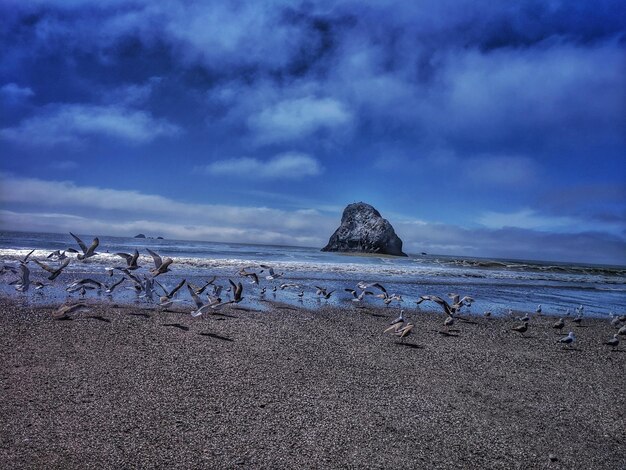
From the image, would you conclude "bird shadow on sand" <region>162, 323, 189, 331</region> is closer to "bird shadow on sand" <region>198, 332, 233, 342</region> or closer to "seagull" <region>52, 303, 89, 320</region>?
"bird shadow on sand" <region>198, 332, 233, 342</region>

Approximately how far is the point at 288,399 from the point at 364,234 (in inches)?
3510

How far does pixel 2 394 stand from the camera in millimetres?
5359

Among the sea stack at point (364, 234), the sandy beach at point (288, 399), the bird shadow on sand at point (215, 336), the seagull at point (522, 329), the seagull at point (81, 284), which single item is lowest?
the sandy beach at point (288, 399)

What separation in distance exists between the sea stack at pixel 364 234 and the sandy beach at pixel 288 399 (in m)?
82.2

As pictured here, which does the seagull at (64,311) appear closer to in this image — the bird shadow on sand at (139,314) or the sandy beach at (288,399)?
the sandy beach at (288,399)

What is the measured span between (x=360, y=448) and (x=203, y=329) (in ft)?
20.2

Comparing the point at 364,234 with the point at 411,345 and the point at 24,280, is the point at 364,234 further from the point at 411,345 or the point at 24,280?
the point at 411,345

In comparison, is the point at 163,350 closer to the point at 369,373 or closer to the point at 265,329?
the point at 265,329

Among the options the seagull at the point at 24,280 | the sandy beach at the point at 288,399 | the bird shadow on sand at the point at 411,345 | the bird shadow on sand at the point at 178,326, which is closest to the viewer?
the sandy beach at the point at 288,399

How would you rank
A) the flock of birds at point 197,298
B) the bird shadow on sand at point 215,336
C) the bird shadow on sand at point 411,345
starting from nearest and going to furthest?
the bird shadow on sand at point 215,336, the bird shadow on sand at point 411,345, the flock of birds at point 197,298

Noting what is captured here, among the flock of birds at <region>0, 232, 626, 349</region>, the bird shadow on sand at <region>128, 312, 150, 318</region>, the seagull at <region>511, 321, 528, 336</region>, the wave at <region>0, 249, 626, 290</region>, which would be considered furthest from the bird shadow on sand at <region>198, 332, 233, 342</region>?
the wave at <region>0, 249, 626, 290</region>

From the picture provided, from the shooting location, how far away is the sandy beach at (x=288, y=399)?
174 inches

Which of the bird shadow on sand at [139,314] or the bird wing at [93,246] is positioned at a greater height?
the bird wing at [93,246]

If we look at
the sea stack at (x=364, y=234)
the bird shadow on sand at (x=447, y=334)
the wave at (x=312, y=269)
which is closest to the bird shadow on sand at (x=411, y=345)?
the bird shadow on sand at (x=447, y=334)
